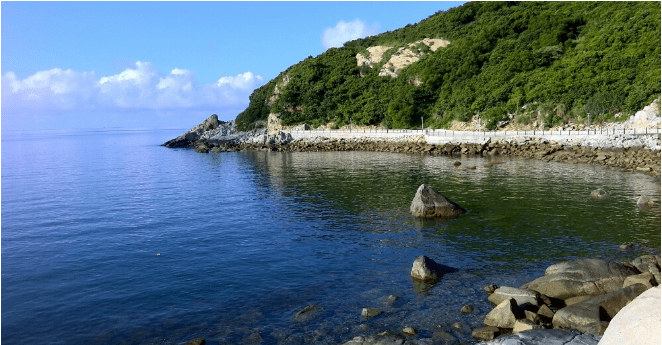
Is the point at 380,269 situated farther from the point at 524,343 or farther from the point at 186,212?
the point at 186,212

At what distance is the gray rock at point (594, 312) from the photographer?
49.9 ft

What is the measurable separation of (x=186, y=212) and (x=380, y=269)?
21.6 metres

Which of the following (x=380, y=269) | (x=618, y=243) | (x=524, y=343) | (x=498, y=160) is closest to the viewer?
(x=524, y=343)

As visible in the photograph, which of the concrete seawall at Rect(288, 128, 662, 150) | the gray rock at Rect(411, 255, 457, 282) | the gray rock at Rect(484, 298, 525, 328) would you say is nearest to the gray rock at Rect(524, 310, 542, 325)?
the gray rock at Rect(484, 298, 525, 328)

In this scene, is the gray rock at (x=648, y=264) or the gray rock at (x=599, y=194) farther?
the gray rock at (x=599, y=194)

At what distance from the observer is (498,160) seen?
216 feet

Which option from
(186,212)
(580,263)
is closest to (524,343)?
(580,263)

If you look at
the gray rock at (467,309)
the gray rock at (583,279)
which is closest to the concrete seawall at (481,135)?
the gray rock at (583,279)

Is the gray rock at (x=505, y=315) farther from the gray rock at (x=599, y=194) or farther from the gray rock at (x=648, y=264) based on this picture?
the gray rock at (x=599, y=194)

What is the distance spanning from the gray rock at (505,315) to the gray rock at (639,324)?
26.0ft

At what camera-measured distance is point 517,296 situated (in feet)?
60.2

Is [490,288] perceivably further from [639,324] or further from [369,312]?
[639,324]

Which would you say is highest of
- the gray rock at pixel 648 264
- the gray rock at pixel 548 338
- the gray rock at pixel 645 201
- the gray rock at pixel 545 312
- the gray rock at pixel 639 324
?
the gray rock at pixel 639 324

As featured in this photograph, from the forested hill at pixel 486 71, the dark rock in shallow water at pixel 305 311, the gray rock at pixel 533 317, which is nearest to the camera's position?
the gray rock at pixel 533 317
